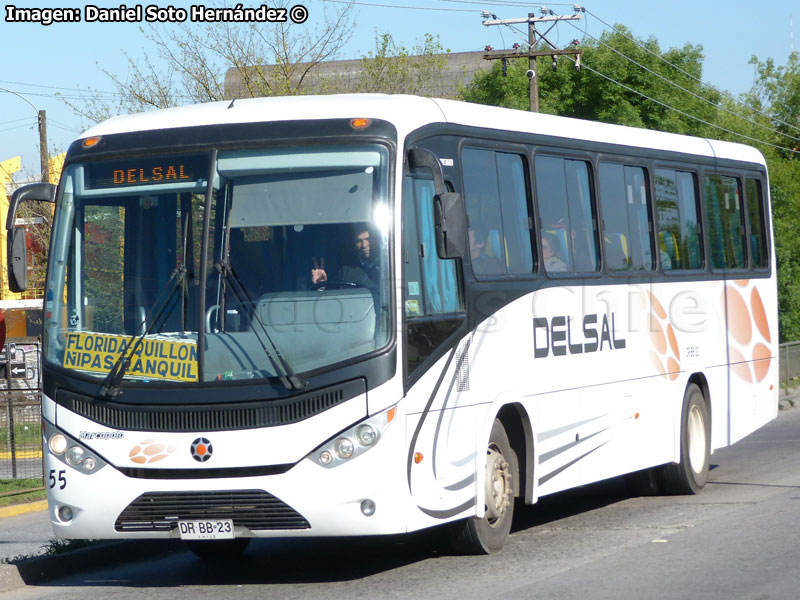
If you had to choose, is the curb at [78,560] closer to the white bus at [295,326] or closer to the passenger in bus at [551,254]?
the white bus at [295,326]

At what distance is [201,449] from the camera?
28.0 feet

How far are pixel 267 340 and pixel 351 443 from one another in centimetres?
86

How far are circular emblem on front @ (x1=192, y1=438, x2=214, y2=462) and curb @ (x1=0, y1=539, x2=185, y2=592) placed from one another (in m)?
1.89

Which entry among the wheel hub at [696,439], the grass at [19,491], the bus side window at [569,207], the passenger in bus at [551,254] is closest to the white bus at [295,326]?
the passenger in bus at [551,254]

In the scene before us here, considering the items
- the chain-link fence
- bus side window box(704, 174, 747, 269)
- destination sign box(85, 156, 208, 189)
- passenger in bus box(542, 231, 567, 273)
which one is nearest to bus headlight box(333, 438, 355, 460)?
destination sign box(85, 156, 208, 189)

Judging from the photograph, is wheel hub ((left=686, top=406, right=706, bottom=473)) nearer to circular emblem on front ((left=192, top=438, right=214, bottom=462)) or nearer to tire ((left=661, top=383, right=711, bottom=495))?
tire ((left=661, top=383, right=711, bottom=495))

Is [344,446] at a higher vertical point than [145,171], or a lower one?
lower

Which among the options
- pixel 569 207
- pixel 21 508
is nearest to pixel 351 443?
pixel 569 207

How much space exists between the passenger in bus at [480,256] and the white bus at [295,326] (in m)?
0.02

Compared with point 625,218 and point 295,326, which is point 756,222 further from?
point 295,326

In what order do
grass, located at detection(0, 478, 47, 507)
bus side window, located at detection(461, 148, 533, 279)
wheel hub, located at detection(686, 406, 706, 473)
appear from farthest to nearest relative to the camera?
grass, located at detection(0, 478, 47, 507), wheel hub, located at detection(686, 406, 706, 473), bus side window, located at detection(461, 148, 533, 279)

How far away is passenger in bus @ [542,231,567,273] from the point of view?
10930 millimetres

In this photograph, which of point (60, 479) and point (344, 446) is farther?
point (60, 479)

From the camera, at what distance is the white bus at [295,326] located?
8.45 metres
